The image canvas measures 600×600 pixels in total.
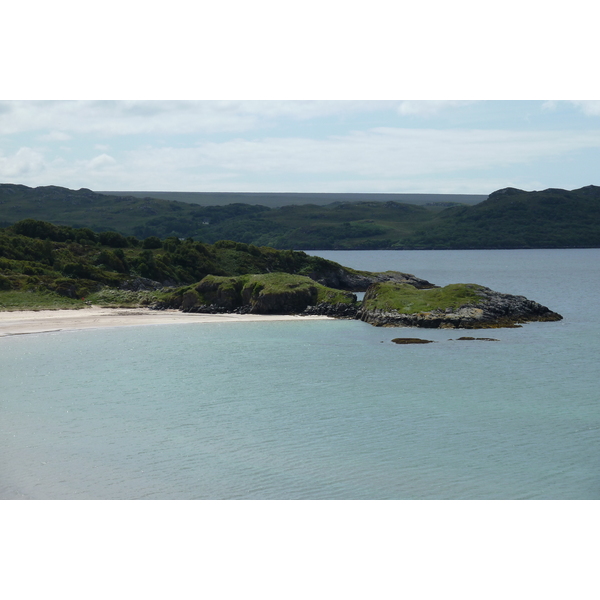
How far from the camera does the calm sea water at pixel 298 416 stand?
65.4ft

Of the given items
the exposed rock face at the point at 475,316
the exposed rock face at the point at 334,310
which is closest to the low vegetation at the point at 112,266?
the exposed rock face at the point at 334,310

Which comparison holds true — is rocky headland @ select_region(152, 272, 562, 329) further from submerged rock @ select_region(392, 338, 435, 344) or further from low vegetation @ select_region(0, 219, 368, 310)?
submerged rock @ select_region(392, 338, 435, 344)

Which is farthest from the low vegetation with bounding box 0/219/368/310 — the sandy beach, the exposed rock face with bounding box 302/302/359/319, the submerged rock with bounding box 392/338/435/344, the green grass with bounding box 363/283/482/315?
the submerged rock with bounding box 392/338/435/344

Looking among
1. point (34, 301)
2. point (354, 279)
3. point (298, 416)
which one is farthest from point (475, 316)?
point (34, 301)

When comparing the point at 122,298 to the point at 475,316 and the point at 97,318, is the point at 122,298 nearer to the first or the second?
the point at 97,318

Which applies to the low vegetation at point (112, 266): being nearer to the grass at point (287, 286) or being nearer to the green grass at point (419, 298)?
the grass at point (287, 286)

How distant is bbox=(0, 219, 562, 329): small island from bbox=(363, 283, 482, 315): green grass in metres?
0.08

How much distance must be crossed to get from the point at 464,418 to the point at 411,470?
6.84 meters

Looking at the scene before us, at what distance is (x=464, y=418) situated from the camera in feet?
88.8

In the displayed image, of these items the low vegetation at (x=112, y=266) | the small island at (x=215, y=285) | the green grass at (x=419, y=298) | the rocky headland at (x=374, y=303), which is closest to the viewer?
the rocky headland at (x=374, y=303)

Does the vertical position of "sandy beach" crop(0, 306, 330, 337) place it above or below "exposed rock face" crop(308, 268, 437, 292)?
below

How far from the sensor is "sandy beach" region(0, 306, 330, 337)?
51.1 metres

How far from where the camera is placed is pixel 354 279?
3255 inches

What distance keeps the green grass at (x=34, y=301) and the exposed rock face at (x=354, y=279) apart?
1126 inches
